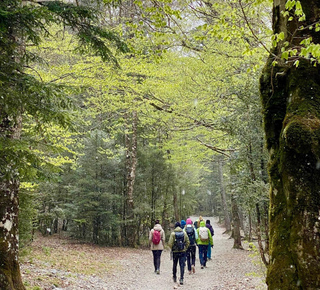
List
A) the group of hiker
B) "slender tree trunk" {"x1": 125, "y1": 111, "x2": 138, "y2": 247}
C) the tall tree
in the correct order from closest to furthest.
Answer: the tall tree, the group of hiker, "slender tree trunk" {"x1": 125, "y1": 111, "x2": 138, "y2": 247}

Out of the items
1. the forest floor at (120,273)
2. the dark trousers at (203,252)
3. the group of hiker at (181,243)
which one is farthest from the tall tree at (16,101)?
the dark trousers at (203,252)

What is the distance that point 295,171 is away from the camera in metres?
2.63

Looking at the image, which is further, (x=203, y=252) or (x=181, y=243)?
(x=203, y=252)

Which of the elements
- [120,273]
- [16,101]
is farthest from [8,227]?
[120,273]

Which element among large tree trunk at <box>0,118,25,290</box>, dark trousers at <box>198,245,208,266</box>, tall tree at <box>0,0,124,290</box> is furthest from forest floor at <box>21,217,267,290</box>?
tall tree at <box>0,0,124,290</box>

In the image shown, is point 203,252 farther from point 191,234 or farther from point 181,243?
Result: point 181,243

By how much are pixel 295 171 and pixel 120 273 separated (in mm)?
8209

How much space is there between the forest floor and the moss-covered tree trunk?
302 cm

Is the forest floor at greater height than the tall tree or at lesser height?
lesser

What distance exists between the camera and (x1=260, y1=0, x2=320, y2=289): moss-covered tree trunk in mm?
2396

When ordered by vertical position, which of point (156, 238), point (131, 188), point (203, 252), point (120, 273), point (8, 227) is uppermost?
point (131, 188)

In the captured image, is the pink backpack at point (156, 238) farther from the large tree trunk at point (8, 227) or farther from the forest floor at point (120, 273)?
the large tree trunk at point (8, 227)

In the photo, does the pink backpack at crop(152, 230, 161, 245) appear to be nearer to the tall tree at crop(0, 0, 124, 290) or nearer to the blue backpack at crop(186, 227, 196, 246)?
the blue backpack at crop(186, 227, 196, 246)

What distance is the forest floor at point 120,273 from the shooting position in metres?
6.32
